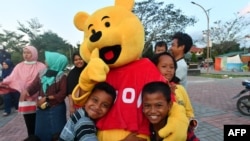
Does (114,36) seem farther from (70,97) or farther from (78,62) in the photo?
(78,62)

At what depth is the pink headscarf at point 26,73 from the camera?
3.88m

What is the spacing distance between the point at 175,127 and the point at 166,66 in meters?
0.68

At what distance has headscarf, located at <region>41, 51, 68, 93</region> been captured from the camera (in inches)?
129

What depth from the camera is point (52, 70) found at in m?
3.33

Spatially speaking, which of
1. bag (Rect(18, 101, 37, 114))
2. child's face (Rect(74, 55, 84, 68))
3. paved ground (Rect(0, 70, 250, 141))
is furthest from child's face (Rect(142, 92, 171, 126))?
paved ground (Rect(0, 70, 250, 141))

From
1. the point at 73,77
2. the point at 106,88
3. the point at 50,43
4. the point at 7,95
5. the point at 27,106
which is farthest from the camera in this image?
the point at 50,43

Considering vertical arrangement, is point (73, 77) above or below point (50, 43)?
below

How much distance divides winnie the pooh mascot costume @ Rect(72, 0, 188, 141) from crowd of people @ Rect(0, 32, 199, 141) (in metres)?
0.05

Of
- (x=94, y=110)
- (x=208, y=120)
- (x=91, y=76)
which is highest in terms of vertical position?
(x=91, y=76)

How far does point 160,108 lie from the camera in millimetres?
1656

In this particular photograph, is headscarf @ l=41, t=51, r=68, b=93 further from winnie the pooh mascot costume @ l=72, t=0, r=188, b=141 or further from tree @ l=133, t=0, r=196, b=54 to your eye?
tree @ l=133, t=0, r=196, b=54

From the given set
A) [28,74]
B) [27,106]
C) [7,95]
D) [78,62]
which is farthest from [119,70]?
[7,95]

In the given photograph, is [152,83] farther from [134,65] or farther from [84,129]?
[84,129]

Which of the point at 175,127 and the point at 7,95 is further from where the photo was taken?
the point at 7,95
